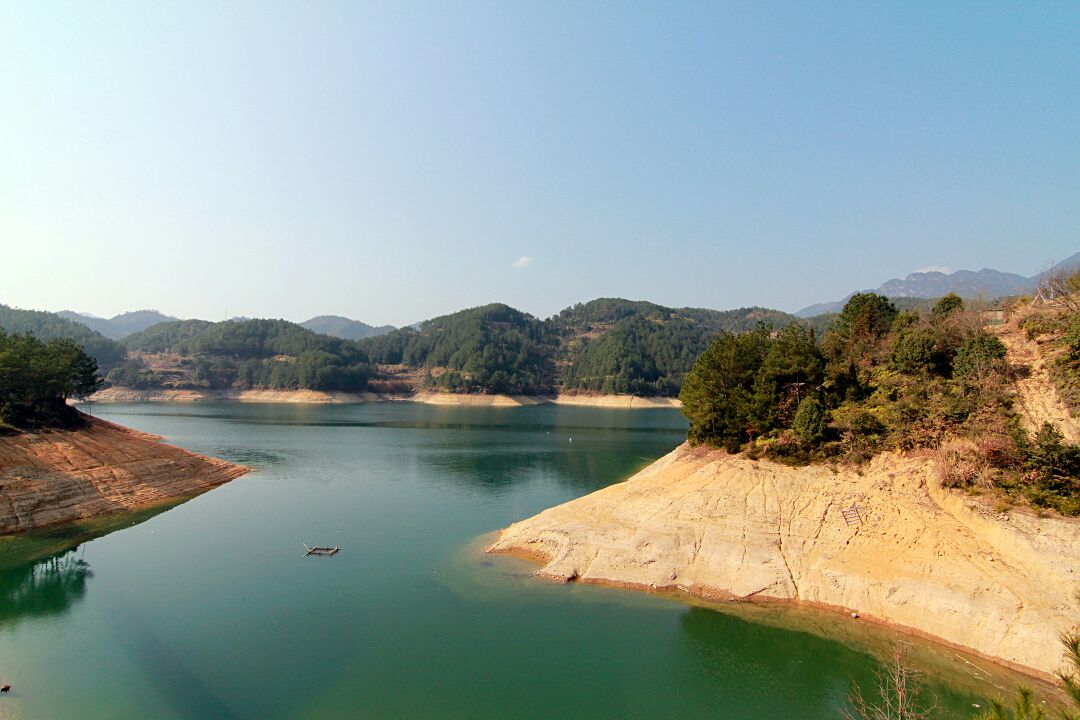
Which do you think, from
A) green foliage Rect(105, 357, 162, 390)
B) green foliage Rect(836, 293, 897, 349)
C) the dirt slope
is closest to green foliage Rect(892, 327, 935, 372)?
the dirt slope

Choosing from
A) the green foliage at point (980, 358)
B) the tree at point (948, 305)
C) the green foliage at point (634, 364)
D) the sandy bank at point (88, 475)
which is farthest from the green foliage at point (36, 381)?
the green foliage at point (634, 364)

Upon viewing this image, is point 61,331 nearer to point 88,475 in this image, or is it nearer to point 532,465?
point 88,475

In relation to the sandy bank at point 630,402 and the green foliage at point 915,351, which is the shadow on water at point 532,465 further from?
the sandy bank at point 630,402

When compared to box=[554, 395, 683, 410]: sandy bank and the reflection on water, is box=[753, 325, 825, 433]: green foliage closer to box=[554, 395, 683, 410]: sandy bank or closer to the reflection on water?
the reflection on water

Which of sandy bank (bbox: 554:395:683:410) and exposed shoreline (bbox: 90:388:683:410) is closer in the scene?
exposed shoreline (bbox: 90:388:683:410)

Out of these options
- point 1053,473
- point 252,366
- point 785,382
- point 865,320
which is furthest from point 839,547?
point 252,366

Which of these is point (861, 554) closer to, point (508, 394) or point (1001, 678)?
point (1001, 678)
